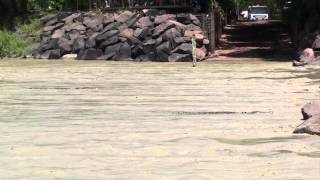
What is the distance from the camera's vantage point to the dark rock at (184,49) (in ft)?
98.6

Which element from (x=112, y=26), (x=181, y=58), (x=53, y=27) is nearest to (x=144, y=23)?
(x=112, y=26)

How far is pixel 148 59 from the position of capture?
1208 inches

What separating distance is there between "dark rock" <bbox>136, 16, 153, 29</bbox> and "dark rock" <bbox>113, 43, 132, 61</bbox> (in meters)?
1.89

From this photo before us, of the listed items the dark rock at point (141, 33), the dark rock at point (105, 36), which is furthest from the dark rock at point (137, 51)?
the dark rock at point (105, 36)

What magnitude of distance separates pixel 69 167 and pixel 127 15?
89.3 feet

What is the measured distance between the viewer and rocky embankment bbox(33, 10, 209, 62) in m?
30.9

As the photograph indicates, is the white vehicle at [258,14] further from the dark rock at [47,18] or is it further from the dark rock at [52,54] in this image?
the dark rock at [52,54]

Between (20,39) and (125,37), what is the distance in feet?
23.3

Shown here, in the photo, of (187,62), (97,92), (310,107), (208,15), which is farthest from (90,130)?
(208,15)

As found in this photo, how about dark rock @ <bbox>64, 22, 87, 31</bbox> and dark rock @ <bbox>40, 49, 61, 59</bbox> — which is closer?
dark rock @ <bbox>40, 49, 61, 59</bbox>

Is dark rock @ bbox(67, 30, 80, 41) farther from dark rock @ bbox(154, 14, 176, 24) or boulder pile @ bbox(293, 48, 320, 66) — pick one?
boulder pile @ bbox(293, 48, 320, 66)

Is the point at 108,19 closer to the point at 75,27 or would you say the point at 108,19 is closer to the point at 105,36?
the point at 75,27

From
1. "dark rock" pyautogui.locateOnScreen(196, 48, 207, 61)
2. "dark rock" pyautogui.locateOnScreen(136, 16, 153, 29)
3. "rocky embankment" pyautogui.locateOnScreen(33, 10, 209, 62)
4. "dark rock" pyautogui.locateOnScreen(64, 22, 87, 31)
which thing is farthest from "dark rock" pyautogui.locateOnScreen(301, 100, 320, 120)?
"dark rock" pyautogui.locateOnScreen(64, 22, 87, 31)

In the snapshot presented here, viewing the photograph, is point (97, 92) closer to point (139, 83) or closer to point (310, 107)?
point (139, 83)
